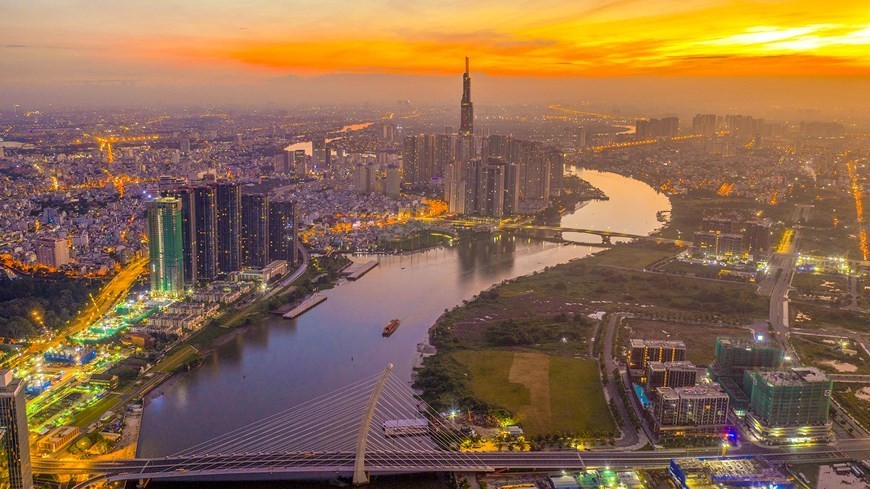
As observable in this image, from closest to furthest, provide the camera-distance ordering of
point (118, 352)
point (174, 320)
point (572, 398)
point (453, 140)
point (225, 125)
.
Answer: point (572, 398) < point (118, 352) < point (174, 320) < point (453, 140) < point (225, 125)

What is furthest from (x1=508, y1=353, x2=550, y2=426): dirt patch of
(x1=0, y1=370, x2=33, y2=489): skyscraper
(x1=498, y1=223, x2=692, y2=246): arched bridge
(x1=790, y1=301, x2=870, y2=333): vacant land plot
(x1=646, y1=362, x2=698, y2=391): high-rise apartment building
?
(x1=498, y1=223, x2=692, y2=246): arched bridge

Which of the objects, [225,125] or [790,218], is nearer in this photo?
[790,218]

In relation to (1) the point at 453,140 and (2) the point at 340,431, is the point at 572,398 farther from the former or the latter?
(1) the point at 453,140

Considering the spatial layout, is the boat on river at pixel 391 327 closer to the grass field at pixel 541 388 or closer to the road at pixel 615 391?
the grass field at pixel 541 388

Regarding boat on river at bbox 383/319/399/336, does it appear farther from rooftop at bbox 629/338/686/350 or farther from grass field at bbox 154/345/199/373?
rooftop at bbox 629/338/686/350

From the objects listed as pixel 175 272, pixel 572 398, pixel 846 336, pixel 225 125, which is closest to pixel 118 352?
pixel 175 272

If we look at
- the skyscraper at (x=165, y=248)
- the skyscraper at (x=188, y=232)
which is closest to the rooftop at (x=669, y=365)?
the skyscraper at (x=165, y=248)

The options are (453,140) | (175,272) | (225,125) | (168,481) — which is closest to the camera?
(168,481)
